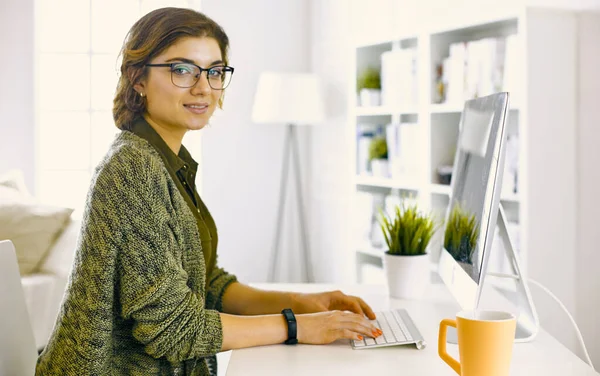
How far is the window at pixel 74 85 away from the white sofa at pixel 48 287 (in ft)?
5.13

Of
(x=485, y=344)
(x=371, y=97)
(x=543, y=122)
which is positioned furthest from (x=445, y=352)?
(x=371, y=97)

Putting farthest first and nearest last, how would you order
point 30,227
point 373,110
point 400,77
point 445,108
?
point 373,110 < point 400,77 < point 30,227 < point 445,108

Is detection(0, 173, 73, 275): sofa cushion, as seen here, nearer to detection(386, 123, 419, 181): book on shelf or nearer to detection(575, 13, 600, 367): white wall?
detection(386, 123, 419, 181): book on shelf

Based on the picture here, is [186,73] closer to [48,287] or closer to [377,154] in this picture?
[48,287]

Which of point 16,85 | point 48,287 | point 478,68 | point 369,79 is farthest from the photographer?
point 16,85

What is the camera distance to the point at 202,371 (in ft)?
4.65

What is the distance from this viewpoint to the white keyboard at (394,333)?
1.30m

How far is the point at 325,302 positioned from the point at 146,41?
0.72 metres

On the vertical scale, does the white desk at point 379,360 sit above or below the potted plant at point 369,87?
below

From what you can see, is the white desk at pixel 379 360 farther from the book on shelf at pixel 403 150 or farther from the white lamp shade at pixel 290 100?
the white lamp shade at pixel 290 100

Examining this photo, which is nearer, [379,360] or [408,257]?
[379,360]

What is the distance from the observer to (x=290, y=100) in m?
4.04

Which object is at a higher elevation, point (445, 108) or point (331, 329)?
point (445, 108)

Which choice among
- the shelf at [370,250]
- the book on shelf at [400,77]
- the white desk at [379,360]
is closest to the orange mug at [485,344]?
the white desk at [379,360]
